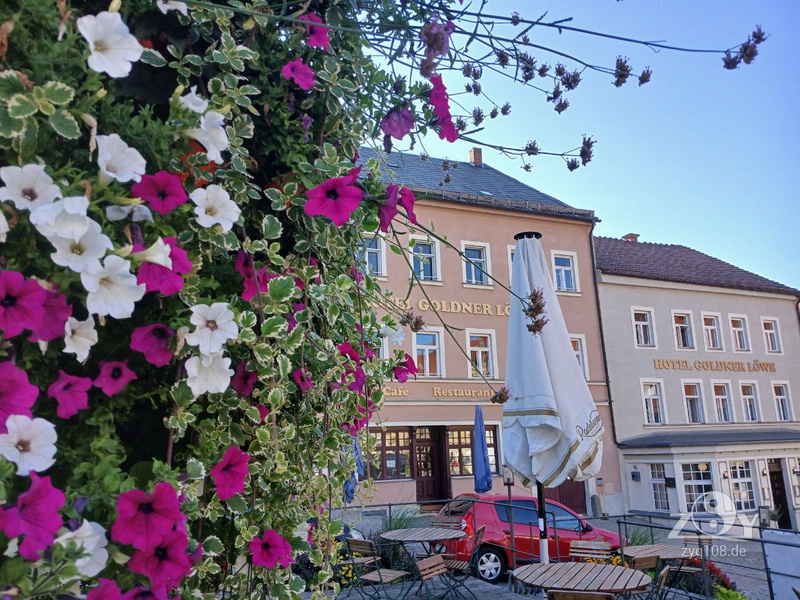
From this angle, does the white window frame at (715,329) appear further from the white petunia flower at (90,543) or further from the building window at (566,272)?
the white petunia flower at (90,543)

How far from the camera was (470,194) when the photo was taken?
20297mm

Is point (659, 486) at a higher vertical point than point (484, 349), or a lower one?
lower

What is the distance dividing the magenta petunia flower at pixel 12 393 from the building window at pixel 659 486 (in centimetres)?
2173

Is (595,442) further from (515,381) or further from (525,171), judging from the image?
(525,171)

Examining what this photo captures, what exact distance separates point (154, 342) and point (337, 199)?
397 millimetres

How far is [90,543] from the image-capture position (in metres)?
0.73


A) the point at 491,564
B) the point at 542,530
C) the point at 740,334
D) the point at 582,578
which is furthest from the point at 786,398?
the point at 582,578

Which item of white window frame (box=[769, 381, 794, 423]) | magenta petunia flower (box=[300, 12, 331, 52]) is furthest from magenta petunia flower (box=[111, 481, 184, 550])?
white window frame (box=[769, 381, 794, 423])

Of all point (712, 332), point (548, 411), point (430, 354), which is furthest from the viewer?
point (712, 332)

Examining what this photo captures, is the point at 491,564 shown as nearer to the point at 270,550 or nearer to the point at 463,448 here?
the point at 463,448

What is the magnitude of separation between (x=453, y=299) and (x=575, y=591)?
15.3 metres

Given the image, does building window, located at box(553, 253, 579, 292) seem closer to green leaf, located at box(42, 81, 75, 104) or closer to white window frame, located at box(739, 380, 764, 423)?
white window frame, located at box(739, 380, 764, 423)

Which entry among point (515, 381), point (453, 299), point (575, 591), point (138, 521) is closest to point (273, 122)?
point (138, 521)

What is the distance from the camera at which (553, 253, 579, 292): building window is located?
2131 centimetres
